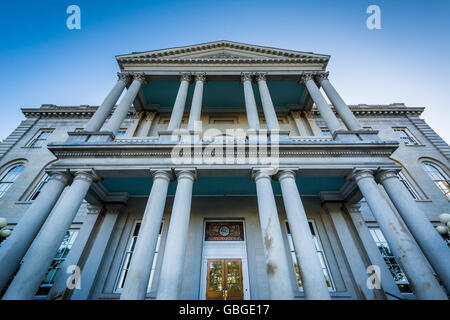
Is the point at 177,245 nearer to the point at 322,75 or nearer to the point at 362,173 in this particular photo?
the point at 362,173

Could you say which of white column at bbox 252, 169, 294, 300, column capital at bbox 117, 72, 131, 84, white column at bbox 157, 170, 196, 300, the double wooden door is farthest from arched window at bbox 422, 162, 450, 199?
column capital at bbox 117, 72, 131, 84

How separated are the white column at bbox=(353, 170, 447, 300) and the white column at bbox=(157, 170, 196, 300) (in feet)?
19.9

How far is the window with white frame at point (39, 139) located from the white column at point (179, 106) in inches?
446

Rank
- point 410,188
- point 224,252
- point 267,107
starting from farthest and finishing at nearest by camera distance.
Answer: point 410,188, point 267,107, point 224,252

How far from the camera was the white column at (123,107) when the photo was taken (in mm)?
9040

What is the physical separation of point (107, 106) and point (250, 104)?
6758 mm

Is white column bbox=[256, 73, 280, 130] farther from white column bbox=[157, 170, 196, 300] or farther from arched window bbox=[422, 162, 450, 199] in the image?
arched window bbox=[422, 162, 450, 199]

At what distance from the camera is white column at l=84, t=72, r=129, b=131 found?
9011mm

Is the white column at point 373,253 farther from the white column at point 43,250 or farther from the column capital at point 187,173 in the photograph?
the white column at point 43,250

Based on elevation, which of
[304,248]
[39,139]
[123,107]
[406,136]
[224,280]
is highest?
[406,136]

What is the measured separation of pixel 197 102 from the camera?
9930 millimetres

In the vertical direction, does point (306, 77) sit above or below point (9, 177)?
above

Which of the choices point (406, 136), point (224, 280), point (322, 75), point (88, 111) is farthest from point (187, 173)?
point (406, 136)
